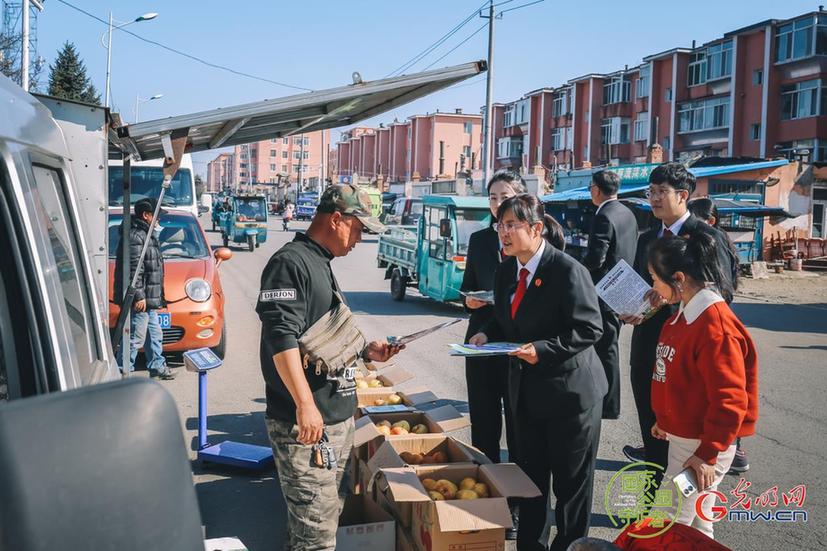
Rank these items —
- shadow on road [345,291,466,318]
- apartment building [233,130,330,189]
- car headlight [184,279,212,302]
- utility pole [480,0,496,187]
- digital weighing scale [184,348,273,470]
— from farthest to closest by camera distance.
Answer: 1. apartment building [233,130,330,189]
2. utility pole [480,0,496,187]
3. shadow on road [345,291,466,318]
4. car headlight [184,279,212,302]
5. digital weighing scale [184,348,273,470]

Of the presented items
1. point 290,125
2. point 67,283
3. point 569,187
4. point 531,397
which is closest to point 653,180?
point 531,397

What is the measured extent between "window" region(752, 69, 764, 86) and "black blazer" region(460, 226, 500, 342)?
1744 inches

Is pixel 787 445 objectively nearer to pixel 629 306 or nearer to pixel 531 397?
pixel 629 306

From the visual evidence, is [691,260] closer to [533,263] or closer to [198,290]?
[533,263]

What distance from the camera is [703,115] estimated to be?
48.4 m

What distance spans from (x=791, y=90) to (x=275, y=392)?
45946 millimetres

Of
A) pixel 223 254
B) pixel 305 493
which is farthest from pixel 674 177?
pixel 223 254

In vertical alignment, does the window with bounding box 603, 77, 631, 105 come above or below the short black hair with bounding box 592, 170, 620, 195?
above

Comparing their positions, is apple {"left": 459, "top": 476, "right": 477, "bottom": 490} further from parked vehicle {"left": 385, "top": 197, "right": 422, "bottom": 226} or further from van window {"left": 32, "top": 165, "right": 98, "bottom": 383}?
parked vehicle {"left": 385, "top": 197, "right": 422, "bottom": 226}

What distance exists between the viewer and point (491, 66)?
91.2 feet

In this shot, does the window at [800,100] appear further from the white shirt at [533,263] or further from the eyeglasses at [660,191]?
the white shirt at [533,263]

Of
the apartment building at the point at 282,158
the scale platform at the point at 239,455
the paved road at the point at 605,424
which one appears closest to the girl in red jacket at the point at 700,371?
the paved road at the point at 605,424

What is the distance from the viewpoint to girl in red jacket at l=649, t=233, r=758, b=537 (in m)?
3.18

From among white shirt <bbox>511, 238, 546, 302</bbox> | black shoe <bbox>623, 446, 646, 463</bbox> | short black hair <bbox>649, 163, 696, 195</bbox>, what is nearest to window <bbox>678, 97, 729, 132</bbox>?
black shoe <bbox>623, 446, 646, 463</bbox>
